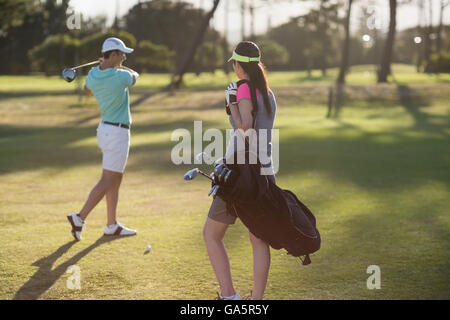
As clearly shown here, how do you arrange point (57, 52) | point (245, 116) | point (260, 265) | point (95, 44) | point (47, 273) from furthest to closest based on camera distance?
point (57, 52) → point (95, 44) → point (47, 273) → point (260, 265) → point (245, 116)

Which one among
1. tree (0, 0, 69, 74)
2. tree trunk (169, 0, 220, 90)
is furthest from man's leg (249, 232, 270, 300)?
tree (0, 0, 69, 74)

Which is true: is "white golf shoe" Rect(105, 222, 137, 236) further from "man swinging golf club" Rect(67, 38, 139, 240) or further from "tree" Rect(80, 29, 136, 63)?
"tree" Rect(80, 29, 136, 63)

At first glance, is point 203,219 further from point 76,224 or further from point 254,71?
point 254,71

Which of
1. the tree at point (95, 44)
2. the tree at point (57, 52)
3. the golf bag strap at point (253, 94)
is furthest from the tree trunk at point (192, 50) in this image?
the golf bag strap at point (253, 94)

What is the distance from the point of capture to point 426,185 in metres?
10.7

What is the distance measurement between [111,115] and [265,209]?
309cm

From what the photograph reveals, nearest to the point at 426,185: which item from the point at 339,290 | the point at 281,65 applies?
the point at 339,290

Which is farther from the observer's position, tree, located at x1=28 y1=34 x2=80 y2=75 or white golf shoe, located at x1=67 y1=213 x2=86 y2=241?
tree, located at x1=28 y1=34 x2=80 y2=75

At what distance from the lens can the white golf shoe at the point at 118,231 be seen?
7.50 metres

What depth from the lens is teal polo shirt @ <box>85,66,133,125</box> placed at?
7.13 meters

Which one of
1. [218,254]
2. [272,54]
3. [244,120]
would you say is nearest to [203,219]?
A: [218,254]

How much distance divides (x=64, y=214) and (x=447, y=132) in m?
14.4

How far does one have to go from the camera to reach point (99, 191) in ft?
23.9

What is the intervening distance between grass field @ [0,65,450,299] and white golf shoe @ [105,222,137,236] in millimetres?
137
